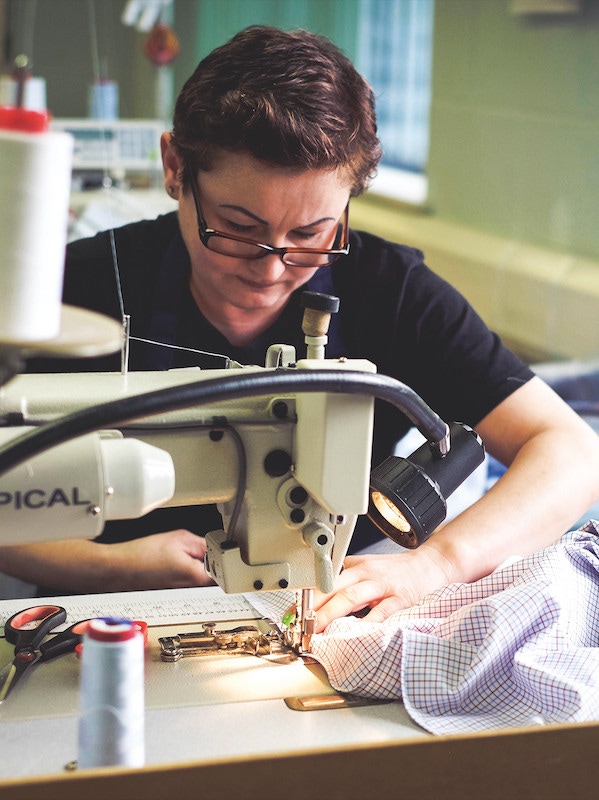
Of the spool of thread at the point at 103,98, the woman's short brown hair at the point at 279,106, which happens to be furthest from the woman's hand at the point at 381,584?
the spool of thread at the point at 103,98

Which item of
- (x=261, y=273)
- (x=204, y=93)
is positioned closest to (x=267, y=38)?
(x=204, y=93)

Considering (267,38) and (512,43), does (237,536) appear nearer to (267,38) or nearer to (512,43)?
(267,38)

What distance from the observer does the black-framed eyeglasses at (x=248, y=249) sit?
1288 millimetres

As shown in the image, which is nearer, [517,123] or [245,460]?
[245,460]

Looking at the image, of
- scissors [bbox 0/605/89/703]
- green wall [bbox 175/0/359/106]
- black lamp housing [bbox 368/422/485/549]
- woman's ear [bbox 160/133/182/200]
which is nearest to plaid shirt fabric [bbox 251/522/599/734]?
black lamp housing [bbox 368/422/485/549]

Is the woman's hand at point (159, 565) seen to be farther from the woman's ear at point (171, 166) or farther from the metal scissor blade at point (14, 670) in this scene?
the woman's ear at point (171, 166)

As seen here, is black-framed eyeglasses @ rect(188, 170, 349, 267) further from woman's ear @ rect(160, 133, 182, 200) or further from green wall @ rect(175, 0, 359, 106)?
green wall @ rect(175, 0, 359, 106)

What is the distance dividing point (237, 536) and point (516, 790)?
1.22 feet

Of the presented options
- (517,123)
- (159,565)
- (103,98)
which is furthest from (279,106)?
(517,123)

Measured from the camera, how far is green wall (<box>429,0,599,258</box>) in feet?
9.66

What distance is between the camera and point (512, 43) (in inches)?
122

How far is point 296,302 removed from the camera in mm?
1524

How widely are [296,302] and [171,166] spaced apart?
273 millimetres

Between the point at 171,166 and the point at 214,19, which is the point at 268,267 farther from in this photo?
the point at 214,19
